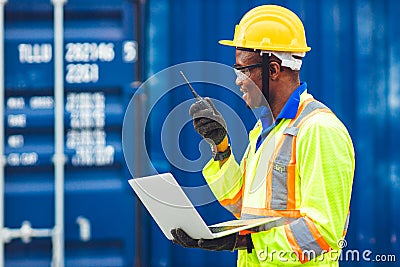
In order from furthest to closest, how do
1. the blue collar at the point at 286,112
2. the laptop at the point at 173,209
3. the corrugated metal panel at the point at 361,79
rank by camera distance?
the corrugated metal panel at the point at 361,79
the blue collar at the point at 286,112
the laptop at the point at 173,209

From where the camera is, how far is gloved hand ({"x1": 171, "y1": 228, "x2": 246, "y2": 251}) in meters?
2.67

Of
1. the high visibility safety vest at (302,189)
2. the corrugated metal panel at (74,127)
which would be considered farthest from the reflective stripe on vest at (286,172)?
the corrugated metal panel at (74,127)

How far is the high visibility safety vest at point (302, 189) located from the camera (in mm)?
2584

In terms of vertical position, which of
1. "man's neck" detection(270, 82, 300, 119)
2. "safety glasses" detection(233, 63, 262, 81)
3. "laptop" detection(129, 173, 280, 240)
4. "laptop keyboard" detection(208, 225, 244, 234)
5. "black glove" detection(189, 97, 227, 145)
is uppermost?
"safety glasses" detection(233, 63, 262, 81)

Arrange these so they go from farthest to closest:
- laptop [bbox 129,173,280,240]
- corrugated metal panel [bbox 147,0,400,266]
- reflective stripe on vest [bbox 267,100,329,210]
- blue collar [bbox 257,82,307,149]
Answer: corrugated metal panel [bbox 147,0,400,266]
blue collar [bbox 257,82,307,149]
reflective stripe on vest [bbox 267,100,329,210]
laptop [bbox 129,173,280,240]

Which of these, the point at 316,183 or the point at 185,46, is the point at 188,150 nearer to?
the point at 185,46

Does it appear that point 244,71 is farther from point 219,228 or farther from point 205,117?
point 219,228

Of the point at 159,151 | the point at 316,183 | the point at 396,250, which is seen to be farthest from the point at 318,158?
the point at 396,250

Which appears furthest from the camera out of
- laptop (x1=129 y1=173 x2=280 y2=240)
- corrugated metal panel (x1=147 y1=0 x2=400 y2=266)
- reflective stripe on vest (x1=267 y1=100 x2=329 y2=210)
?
corrugated metal panel (x1=147 y1=0 x2=400 y2=266)

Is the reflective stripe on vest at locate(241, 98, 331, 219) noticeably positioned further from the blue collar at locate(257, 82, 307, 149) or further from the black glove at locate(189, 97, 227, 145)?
the black glove at locate(189, 97, 227, 145)

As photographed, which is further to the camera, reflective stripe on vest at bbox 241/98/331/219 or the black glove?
the black glove

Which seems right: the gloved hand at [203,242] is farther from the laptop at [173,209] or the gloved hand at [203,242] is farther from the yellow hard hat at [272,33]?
the yellow hard hat at [272,33]

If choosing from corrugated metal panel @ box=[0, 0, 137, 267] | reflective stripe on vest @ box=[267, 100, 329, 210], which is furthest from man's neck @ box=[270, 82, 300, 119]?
corrugated metal panel @ box=[0, 0, 137, 267]

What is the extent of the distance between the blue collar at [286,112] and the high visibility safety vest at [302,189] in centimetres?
2
